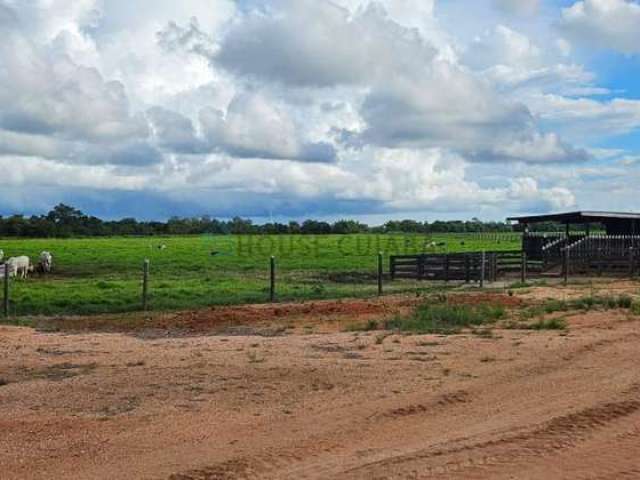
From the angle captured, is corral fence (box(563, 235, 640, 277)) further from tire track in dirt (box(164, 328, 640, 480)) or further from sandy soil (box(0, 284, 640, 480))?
tire track in dirt (box(164, 328, 640, 480))

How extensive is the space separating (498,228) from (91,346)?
401ft

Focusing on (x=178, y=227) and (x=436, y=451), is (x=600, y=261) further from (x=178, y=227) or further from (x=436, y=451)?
(x=178, y=227)

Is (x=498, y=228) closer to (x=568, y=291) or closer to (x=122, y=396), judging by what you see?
(x=568, y=291)

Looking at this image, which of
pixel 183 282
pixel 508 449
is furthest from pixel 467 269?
pixel 508 449

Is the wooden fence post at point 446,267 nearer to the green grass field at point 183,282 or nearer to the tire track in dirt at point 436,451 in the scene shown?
the green grass field at point 183,282

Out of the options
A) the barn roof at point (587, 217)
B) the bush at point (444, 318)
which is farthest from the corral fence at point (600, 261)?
the bush at point (444, 318)

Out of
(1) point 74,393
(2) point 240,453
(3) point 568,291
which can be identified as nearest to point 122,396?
(1) point 74,393

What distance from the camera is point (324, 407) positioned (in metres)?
8.62

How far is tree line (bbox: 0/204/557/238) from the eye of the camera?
4619 inches

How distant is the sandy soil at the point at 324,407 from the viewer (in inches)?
257

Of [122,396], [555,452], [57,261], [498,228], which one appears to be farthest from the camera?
[498,228]

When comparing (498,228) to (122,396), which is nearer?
(122,396)

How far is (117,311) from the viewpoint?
20750mm

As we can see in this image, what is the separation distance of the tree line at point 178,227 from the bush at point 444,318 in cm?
9809
